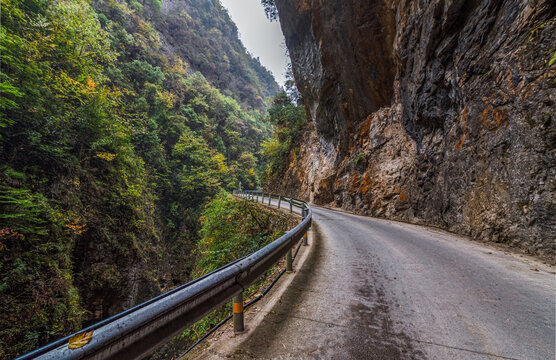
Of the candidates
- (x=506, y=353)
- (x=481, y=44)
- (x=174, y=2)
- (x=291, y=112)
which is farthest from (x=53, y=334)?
(x=174, y=2)

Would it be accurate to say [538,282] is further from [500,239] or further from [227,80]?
[227,80]

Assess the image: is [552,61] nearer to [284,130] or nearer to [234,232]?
[234,232]

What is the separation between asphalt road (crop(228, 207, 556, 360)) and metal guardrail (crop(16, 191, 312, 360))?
585 mm

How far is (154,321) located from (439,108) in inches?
494

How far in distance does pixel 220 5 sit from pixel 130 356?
91414 mm

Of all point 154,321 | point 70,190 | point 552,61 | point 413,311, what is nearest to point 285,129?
point 70,190

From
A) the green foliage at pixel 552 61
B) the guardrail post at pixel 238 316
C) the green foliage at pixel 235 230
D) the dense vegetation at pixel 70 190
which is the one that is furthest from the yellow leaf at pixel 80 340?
the green foliage at pixel 552 61

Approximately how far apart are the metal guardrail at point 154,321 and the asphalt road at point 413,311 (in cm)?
59

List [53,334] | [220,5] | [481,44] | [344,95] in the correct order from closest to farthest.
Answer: [53,334]
[481,44]
[344,95]
[220,5]

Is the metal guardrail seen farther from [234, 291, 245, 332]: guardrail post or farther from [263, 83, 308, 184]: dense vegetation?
[263, 83, 308, 184]: dense vegetation

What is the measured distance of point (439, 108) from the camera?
990 centimetres

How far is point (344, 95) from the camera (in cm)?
1831

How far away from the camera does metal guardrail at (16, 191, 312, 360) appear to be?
102cm

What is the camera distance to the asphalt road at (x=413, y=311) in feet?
6.83
